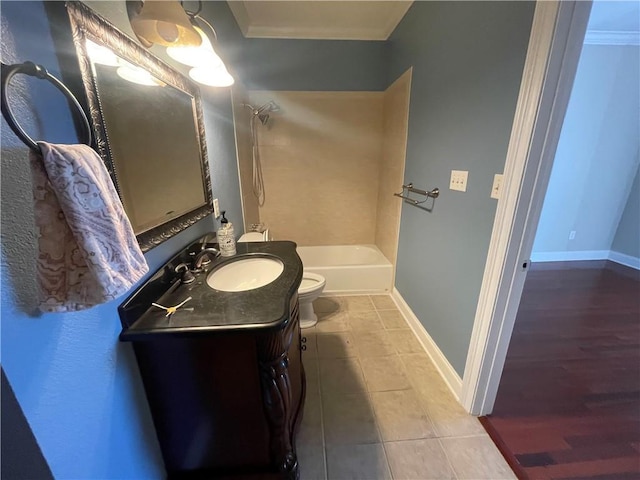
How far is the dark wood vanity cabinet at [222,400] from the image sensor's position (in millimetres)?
818

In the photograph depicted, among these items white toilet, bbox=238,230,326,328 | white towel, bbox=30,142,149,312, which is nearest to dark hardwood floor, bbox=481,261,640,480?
Result: white toilet, bbox=238,230,326,328

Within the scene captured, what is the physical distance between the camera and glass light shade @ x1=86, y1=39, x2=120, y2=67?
667 millimetres

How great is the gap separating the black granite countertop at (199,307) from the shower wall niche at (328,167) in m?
1.47

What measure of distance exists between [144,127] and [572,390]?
8.42 feet

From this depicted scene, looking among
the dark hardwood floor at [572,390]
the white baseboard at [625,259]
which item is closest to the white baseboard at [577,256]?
the white baseboard at [625,259]

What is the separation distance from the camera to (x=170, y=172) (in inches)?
42.8

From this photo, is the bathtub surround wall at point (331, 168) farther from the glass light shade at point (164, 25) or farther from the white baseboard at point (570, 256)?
the white baseboard at point (570, 256)

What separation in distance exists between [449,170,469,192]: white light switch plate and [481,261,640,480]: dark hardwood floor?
1229mm

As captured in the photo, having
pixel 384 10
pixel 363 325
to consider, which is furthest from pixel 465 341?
A: pixel 384 10

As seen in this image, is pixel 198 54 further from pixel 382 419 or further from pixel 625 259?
pixel 625 259

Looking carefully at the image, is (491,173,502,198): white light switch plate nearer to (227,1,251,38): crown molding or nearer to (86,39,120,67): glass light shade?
(86,39,120,67): glass light shade

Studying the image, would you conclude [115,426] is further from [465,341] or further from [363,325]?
[363,325]

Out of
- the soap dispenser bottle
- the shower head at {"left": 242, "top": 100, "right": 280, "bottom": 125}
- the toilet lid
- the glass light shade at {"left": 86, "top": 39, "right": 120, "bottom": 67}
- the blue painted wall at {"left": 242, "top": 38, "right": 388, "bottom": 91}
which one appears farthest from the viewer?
the shower head at {"left": 242, "top": 100, "right": 280, "bottom": 125}

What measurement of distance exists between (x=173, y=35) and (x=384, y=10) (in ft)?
6.59
